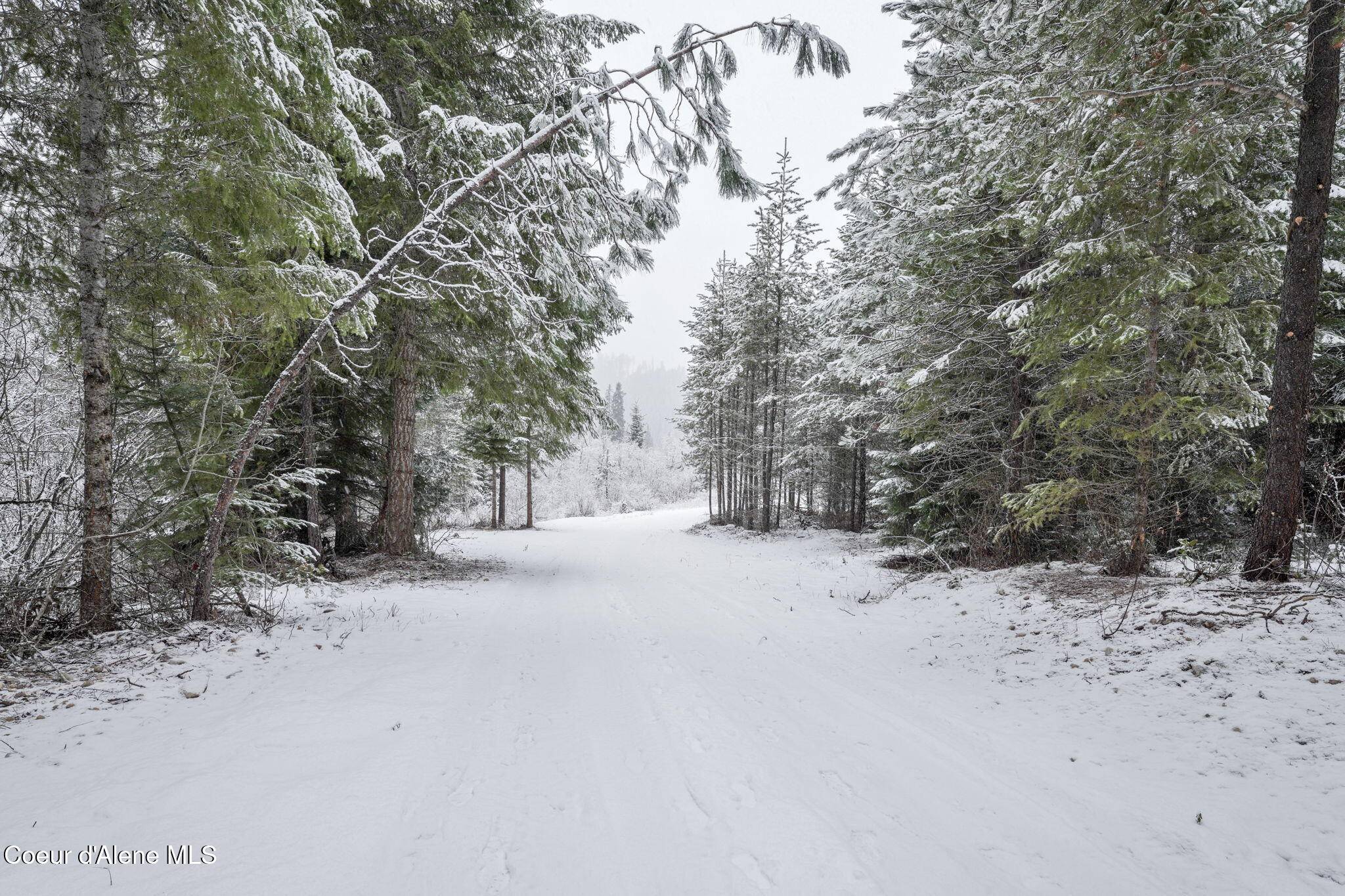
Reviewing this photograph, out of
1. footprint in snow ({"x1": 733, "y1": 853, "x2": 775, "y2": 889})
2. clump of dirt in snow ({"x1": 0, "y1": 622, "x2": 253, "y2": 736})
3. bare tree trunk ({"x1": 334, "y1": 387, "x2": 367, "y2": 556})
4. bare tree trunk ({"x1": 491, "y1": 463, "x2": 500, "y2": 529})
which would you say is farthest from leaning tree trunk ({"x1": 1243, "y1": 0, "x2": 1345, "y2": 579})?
bare tree trunk ({"x1": 491, "y1": 463, "x2": 500, "y2": 529})

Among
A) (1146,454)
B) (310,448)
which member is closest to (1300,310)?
(1146,454)

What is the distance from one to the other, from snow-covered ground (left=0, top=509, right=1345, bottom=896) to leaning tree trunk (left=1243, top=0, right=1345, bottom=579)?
3.18 ft

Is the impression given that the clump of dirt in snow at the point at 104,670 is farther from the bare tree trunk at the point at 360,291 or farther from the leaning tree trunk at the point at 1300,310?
the leaning tree trunk at the point at 1300,310

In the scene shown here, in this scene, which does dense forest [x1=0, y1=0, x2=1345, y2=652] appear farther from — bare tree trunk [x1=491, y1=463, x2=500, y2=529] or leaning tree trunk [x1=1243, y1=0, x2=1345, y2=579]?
bare tree trunk [x1=491, y1=463, x2=500, y2=529]

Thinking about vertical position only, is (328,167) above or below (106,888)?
above

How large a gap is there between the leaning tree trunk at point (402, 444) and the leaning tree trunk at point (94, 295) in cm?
476

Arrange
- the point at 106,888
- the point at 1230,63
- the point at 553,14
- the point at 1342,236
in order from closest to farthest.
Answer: the point at 106,888, the point at 1230,63, the point at 1342,236, the point at 553,14

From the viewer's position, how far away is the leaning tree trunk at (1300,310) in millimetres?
4645

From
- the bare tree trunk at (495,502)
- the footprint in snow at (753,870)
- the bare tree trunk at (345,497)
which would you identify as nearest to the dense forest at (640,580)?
the footprint in snow at (753,870)

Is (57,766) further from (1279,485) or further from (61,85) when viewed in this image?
(1279,485)

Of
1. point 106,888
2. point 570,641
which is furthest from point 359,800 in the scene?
point 570,641

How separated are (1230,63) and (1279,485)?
3751 millimetres

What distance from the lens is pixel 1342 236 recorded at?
6.89 metres

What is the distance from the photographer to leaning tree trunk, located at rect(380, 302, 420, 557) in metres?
9.55
